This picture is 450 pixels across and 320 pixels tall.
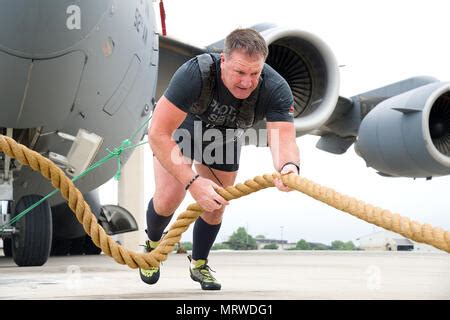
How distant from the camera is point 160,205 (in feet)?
10.8

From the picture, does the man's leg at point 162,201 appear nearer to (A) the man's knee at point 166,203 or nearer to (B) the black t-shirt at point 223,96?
(A) the man's knee at point 166,203

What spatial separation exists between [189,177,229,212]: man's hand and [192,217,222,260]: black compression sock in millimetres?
1130

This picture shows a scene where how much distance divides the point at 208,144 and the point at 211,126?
13cm

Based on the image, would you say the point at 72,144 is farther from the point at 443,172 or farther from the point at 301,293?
the point at 443,172

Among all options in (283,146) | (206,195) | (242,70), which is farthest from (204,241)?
(242,70)

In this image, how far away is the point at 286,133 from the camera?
8.48 feet

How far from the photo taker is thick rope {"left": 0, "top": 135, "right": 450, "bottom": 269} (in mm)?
1645

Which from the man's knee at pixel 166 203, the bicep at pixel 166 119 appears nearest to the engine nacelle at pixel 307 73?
the man's knee at pixel 166 203

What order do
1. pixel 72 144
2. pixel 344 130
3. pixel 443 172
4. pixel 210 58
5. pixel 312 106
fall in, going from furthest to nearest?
pixel 344 130, pixel 443 172, pixel 312 106, pixel 72 144, pixel 210 58

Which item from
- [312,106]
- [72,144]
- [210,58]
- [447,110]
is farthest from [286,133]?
[447,110]

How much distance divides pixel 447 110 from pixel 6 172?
461cm

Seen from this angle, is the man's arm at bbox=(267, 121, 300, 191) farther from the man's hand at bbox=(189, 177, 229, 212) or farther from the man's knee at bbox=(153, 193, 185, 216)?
the man's knee at bbox=(153, 193, 185, 216)

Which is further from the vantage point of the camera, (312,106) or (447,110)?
A: (447,110)

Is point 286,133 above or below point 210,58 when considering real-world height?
below
